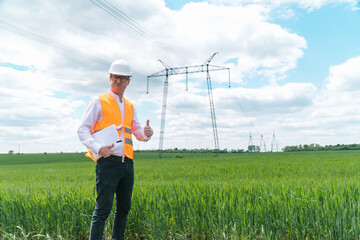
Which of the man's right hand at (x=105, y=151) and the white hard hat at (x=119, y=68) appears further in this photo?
the white hard hat at (x=119, y=68)

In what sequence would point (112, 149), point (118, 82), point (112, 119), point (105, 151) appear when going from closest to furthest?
1. point (105, 151)
2. point (112, 149)
3. point (112, 119)
4. point (118, 82)

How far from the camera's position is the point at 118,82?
12.2 feet

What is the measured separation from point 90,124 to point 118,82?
2.37 ft

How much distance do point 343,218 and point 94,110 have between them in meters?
3.63

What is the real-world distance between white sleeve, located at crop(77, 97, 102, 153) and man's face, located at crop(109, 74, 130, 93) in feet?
1.05

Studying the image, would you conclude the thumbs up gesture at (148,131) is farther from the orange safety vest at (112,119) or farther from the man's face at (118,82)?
the man's face at (118,82)

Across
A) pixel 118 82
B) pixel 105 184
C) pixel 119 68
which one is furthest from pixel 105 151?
pixel 119 68

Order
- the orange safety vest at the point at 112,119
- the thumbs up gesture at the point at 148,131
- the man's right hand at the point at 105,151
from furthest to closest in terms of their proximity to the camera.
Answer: the thumbs up gesture at the point at 148,131
the orange safety vest at the point at 112,119
the man's right hand at the point at 105,151

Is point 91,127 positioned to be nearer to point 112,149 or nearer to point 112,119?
point 112,119

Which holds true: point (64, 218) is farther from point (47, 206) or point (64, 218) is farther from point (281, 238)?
point (281, 238)

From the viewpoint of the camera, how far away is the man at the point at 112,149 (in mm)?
3375

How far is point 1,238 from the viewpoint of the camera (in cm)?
481

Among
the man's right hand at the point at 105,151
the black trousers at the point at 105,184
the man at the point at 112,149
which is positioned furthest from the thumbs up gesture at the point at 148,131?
the man's right hand at the point at 105,151

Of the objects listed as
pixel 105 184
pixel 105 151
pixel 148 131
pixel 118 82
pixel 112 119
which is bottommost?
pixel 105 184
